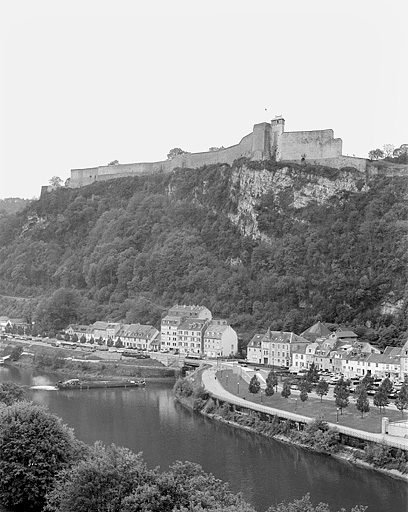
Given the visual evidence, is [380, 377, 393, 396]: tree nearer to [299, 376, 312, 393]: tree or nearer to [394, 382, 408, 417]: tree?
[394, 382, 408, 417]: tree

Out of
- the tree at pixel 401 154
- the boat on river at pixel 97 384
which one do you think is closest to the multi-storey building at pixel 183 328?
the boat on river at pixel 97 384

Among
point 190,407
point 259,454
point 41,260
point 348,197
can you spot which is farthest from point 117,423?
point 41,260

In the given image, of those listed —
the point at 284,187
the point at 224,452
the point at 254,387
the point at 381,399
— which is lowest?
the point at 224,452

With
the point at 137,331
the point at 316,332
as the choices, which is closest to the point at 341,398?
the point at 316,332

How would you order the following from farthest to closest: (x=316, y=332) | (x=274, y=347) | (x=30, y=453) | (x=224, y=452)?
(x=316, y=332), (x=274, y=347), (x=224, y=452), (x=30, y=453)

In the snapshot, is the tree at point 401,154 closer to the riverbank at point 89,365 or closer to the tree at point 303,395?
the riverbank at point 89,365

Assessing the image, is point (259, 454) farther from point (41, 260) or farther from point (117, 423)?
point (41, 260)

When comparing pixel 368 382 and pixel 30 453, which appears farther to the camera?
pixel 368 382

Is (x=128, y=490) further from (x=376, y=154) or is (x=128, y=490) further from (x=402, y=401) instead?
(x=376, y=154)
